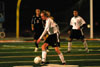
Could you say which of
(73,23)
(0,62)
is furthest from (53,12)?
(0,62)

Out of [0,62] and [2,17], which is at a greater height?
[2,17]

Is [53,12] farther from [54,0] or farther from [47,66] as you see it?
[47,66]

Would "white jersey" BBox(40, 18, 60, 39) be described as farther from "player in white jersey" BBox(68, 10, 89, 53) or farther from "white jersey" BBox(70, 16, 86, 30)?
"white jersey" BBox(70, 16, 86, 30)

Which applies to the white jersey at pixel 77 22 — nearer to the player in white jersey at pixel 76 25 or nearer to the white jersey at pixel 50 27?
the player in white jersey at pixel 76 25

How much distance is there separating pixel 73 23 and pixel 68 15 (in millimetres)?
22678

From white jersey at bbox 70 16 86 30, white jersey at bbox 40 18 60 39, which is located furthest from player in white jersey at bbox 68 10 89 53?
white jersey at bbox 40 18 60 39

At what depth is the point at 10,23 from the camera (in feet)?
136

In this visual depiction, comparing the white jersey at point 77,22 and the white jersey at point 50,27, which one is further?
the white jersey at point 77,22

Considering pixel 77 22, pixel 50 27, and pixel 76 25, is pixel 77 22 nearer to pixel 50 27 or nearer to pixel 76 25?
pixel 76 25

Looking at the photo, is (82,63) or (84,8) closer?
(82,63)

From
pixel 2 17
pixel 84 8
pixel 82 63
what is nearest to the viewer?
pixel 82 63

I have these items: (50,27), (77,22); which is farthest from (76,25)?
(50,27)

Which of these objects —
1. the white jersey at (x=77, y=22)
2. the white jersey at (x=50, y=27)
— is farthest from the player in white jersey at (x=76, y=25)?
the white jersey at (x=50, y=27)

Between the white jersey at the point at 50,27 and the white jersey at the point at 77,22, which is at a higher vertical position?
the white jersey at the point at 77,22
